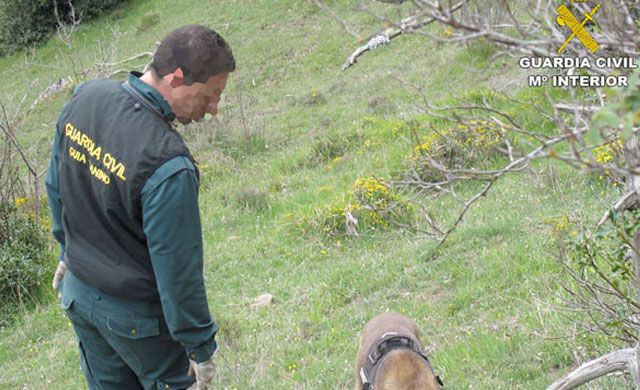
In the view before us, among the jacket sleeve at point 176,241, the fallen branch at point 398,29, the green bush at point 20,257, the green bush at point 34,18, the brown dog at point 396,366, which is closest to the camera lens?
the fallen branch at point 398,29

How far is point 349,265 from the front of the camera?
757cm

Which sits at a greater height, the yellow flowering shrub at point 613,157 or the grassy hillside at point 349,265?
the yellow flowering shrub at point 613,157

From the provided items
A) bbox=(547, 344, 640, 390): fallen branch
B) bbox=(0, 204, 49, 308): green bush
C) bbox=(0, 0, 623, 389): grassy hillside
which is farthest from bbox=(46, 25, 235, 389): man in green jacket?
bbox=(0, 204, 49, 308): green bush

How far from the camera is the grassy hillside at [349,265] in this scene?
17.9 ft

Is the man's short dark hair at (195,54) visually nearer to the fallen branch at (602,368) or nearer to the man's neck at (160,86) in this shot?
the man's neck at (160,86)

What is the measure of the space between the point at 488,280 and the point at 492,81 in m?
5.92

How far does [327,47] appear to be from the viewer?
723 inches

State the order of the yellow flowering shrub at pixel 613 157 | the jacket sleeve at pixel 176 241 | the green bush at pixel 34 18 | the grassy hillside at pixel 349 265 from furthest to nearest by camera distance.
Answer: the green bush at pixel 34 18
the grassy hillside at pixel 349 265
the jacket sleeve at pixel 176 241
the yellow flowering shrub at pixel 613 157

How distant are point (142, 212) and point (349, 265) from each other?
13.9 feet

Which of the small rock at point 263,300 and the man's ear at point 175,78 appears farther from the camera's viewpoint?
the small rock at point 263,300

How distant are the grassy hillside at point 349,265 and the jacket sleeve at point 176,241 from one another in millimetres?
1007

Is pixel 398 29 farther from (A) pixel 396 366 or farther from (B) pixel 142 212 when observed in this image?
(A) pixel 396 366

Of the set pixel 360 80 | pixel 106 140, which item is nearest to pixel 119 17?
pixel 360 80

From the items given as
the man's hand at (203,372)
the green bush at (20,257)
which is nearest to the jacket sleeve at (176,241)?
the man's hand at (203,372)
